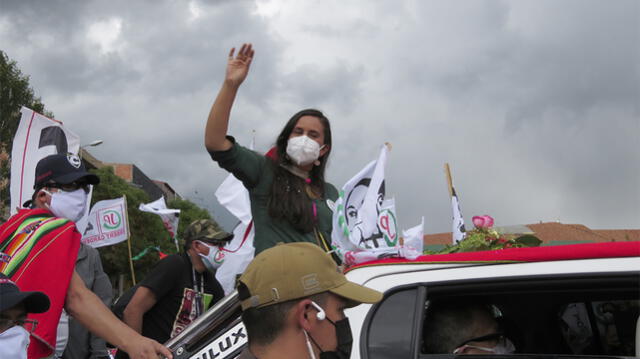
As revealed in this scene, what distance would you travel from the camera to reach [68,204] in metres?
2.96

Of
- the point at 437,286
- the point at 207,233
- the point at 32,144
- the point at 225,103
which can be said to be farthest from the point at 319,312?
the point at 32,144

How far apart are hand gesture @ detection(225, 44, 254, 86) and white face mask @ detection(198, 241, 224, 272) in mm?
2117

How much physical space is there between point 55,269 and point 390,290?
4.47ft

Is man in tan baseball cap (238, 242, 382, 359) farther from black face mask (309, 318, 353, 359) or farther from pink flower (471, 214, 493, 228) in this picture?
pink flower (471, 214, 493, 228)

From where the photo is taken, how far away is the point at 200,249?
15.2ft

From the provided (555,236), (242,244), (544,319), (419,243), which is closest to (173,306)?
(242,244)

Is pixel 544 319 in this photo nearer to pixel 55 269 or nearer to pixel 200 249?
pixel 55 269

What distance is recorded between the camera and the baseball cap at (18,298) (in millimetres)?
2354

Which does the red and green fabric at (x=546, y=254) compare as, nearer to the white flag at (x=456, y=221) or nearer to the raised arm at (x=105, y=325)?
the raised arm at (x=105, y=325)

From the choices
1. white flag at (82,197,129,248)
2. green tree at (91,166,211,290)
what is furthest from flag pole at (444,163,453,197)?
green tree at (91,166,211,290)

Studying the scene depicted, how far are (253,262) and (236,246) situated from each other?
304cm

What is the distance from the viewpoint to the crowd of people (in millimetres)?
1730

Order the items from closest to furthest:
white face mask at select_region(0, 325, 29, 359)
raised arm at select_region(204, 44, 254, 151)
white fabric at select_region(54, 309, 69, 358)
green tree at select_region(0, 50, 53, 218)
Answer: white face mask at select_region(0, 325, 29, 359) < raised arm at select_region(204, 44, 254, 151) < white fabric at select_region(54, 309, 69, 358) < green tree at select_region(0, 50, 53, 218)

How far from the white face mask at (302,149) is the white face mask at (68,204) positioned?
101cm
